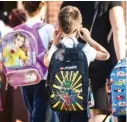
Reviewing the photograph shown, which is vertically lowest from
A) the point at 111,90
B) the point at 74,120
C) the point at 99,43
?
the point at 74,120

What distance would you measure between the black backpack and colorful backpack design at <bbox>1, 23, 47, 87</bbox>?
50 cm

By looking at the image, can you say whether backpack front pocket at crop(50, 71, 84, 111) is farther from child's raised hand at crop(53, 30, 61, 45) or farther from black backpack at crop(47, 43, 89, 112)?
child's raised hand at crop(53, 30, 61, 45)

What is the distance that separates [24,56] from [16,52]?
96 millimetres

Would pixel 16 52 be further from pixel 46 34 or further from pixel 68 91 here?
pixel 68 91

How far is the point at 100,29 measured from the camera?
4594mm

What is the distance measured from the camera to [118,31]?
4426 millimetres

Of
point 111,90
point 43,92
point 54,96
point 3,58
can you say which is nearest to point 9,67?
point 3,58

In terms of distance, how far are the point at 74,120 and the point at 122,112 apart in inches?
16.0

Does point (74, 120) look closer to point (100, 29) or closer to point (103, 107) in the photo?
point (103, 107)

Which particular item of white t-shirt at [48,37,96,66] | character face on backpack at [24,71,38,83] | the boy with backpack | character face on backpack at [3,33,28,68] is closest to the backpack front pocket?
the boy with backpack

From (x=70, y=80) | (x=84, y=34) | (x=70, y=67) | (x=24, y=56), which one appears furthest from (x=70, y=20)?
(x=24, y=56)

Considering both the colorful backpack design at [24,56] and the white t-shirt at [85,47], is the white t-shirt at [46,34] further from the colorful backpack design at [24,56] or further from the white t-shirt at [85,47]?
the white t-shirt at [85,47]

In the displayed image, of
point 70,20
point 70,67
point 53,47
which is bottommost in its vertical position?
point 70,67

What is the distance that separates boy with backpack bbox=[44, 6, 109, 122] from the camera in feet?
13.1
